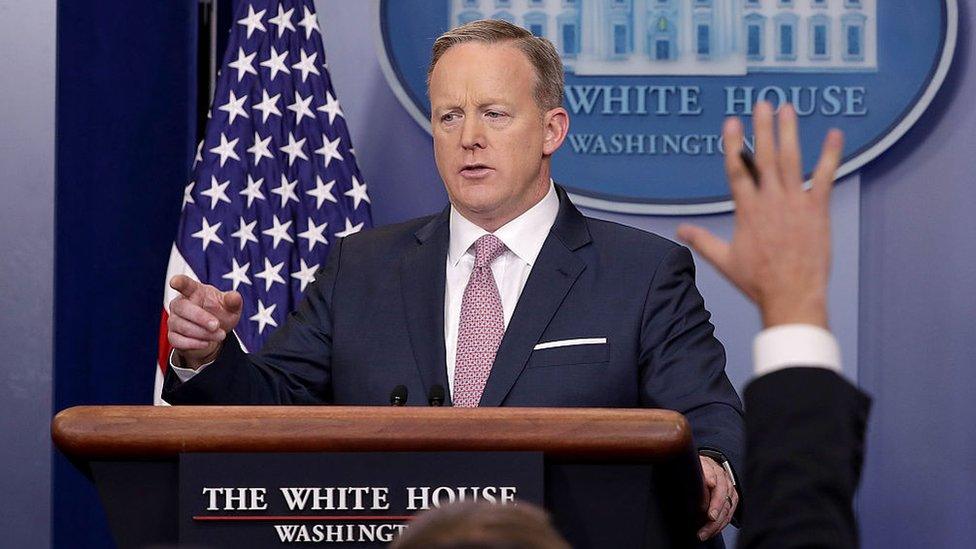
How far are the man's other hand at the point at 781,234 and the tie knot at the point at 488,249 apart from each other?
153cm

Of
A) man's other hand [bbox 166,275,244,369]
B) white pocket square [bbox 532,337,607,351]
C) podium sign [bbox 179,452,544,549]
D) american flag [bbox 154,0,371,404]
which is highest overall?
american flag [bbox 154,0,371,404]

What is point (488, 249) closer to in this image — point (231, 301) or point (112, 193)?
point (231, 301)

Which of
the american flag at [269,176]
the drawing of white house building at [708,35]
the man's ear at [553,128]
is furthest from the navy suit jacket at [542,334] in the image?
the drawing of white house building at [708,35]

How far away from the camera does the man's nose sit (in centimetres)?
256

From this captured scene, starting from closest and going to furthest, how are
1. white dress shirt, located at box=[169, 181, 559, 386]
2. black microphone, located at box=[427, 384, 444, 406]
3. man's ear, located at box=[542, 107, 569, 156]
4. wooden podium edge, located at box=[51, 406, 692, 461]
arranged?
wooden podium edge, located at box=[51, 406, 692, 461]
black microphone, located at box=[427, 384, 444, 406]
white dress shirt, located at box=[169, 181, 559, 386]
man's ear, located at box=[542, 107, 569, 156]

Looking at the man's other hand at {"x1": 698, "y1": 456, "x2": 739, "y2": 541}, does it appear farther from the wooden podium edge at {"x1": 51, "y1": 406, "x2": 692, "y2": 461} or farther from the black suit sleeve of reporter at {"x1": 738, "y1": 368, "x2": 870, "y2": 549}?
the black suit sleeve of reporter at {"x1": 738, "y1": 368, "x2": 870, "y2": 549}

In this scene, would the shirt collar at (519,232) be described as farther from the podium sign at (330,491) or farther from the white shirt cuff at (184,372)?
the podium sign at (330,491)

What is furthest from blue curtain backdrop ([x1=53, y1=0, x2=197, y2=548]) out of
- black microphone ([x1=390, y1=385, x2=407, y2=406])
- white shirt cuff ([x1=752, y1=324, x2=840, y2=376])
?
white shirt cuff ([x1=752, y1=324, x2=840, y2=376])

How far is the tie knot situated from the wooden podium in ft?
3.43

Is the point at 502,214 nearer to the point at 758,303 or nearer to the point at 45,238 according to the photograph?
the point at 45,238

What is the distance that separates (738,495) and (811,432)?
1053 mm

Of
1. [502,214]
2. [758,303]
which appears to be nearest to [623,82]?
[502,214]

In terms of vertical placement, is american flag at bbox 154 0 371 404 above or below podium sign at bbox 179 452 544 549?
above

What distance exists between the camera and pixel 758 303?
1022mm
